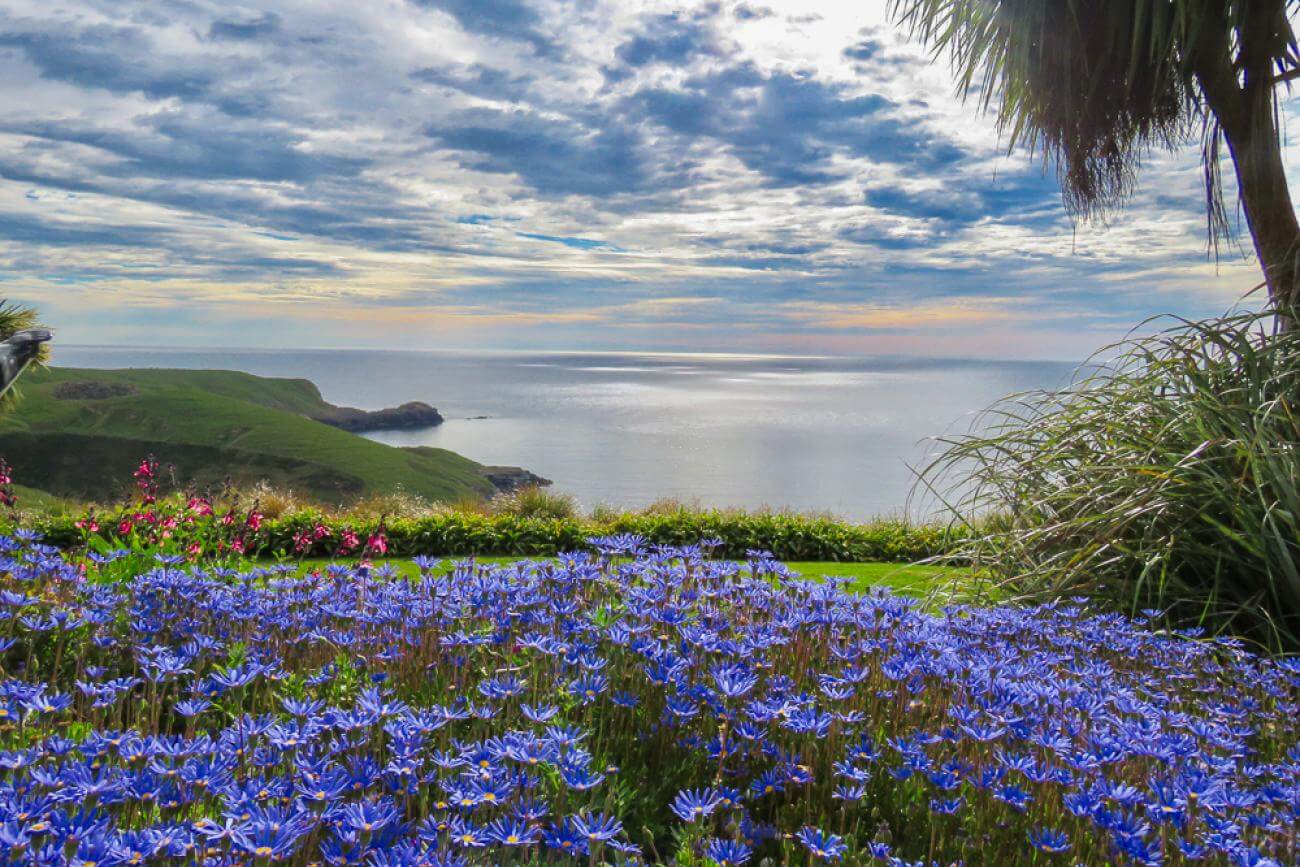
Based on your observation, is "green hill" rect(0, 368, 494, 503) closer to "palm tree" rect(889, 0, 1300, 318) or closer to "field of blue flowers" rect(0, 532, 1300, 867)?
"palm tree" rect(889, 0, 1300, 318)

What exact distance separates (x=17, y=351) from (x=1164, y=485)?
6.32 m

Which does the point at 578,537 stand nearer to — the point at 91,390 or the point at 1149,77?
the point at 1149,77

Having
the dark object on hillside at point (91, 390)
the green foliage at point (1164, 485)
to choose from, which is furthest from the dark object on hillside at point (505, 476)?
the green foliage at point (1164, 485)

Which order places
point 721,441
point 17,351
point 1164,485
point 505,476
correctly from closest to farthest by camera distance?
point 17,351 → point 1164,485 → point 505,476 → point 721,441

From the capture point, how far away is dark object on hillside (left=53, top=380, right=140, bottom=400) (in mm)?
64250

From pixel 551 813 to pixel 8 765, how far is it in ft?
3.25

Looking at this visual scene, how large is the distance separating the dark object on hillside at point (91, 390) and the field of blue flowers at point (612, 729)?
73077 mm

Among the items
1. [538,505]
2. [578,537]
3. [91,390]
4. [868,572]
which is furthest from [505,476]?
[868,572]

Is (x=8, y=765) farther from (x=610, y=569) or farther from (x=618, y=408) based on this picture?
(x=618, y=408)

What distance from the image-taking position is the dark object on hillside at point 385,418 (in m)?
102

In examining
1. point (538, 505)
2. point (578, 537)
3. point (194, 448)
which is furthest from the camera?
point (194, 448)

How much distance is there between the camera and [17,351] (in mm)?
3773

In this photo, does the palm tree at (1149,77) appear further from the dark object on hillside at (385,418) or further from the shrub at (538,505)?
the dark object on hillside at (385,418)

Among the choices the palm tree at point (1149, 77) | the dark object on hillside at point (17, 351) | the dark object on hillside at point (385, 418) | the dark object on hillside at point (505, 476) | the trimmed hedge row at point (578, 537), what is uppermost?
the palm tree at point (1149, 77)
